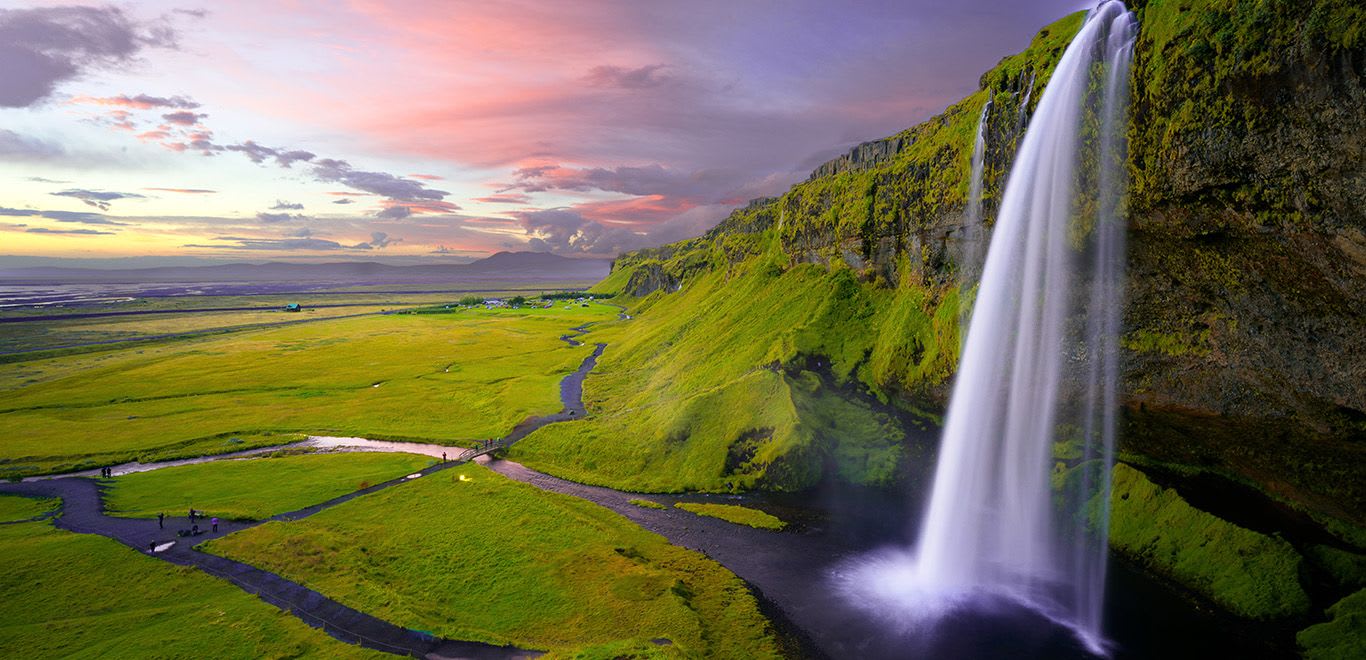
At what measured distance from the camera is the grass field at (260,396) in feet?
285

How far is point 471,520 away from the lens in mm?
54719

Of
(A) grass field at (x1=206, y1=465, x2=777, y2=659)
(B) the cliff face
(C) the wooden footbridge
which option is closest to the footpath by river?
(A) grass field at (x1=206, y1=465, x2=777, y2=659)

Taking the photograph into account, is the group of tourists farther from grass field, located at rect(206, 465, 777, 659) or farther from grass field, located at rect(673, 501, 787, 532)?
grass field, located at rect(673, 501, 787, 532)

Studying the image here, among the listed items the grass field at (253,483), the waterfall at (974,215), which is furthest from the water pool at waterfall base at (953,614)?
the grass field at (253,483)

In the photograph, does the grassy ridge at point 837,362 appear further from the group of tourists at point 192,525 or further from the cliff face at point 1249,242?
the group of tourists at point 192,525

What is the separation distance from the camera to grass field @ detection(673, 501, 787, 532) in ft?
174

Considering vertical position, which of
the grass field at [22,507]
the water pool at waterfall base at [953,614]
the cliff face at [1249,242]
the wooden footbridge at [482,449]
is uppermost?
the cliff face at [1249,242]

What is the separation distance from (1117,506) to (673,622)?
38356mm

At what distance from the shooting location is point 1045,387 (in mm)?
48406

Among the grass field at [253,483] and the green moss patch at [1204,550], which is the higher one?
the green moss patch at [1204,550]

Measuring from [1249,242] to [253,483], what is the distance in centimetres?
9332

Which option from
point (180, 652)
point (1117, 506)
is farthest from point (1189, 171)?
point (180, 652)

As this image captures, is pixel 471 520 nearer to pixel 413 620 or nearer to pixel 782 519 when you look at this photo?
pixel 413 620

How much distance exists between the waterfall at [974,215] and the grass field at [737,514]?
33.1 meters
